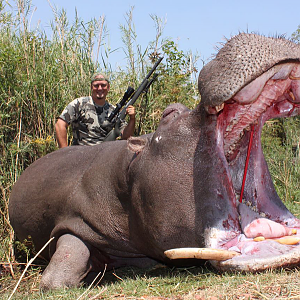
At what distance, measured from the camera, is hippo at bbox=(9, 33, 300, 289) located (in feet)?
7.77

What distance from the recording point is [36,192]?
388 centimetres

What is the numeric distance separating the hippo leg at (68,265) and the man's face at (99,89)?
319cm

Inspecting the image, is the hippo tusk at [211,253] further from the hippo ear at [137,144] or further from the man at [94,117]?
the man at [94,117]

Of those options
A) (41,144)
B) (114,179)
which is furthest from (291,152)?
(114,179)

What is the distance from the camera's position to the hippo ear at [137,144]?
3.05 m

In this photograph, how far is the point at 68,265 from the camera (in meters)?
3.14

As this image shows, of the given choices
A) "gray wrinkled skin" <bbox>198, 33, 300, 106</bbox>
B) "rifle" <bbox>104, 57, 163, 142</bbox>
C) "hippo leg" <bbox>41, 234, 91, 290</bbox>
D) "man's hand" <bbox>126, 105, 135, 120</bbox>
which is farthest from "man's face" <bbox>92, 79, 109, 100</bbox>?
"gray wrinkled skin" <bbox>198, 33, 300, 106</bbox>

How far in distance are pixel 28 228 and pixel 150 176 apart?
1.64 m

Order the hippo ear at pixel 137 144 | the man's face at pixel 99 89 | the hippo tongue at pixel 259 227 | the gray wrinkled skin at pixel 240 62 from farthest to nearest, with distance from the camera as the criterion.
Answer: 1. the man's face at pixel 99 89
2. the hippo ear at pixel 137 144
3. the hippo tongue at pixel 259 227
4. the gray wrinkled skin at pixel 240 62

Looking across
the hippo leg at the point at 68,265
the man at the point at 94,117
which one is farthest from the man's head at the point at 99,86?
the hippo leg at the point at 68,265

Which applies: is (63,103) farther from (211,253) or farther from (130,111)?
(211,253)

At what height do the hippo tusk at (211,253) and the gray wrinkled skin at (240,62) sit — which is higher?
the gray wrinkled skin at (240,62)

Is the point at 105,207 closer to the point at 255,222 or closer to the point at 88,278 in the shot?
the point at 88,278

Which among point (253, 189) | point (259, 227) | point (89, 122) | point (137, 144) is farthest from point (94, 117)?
point (259, 227)
